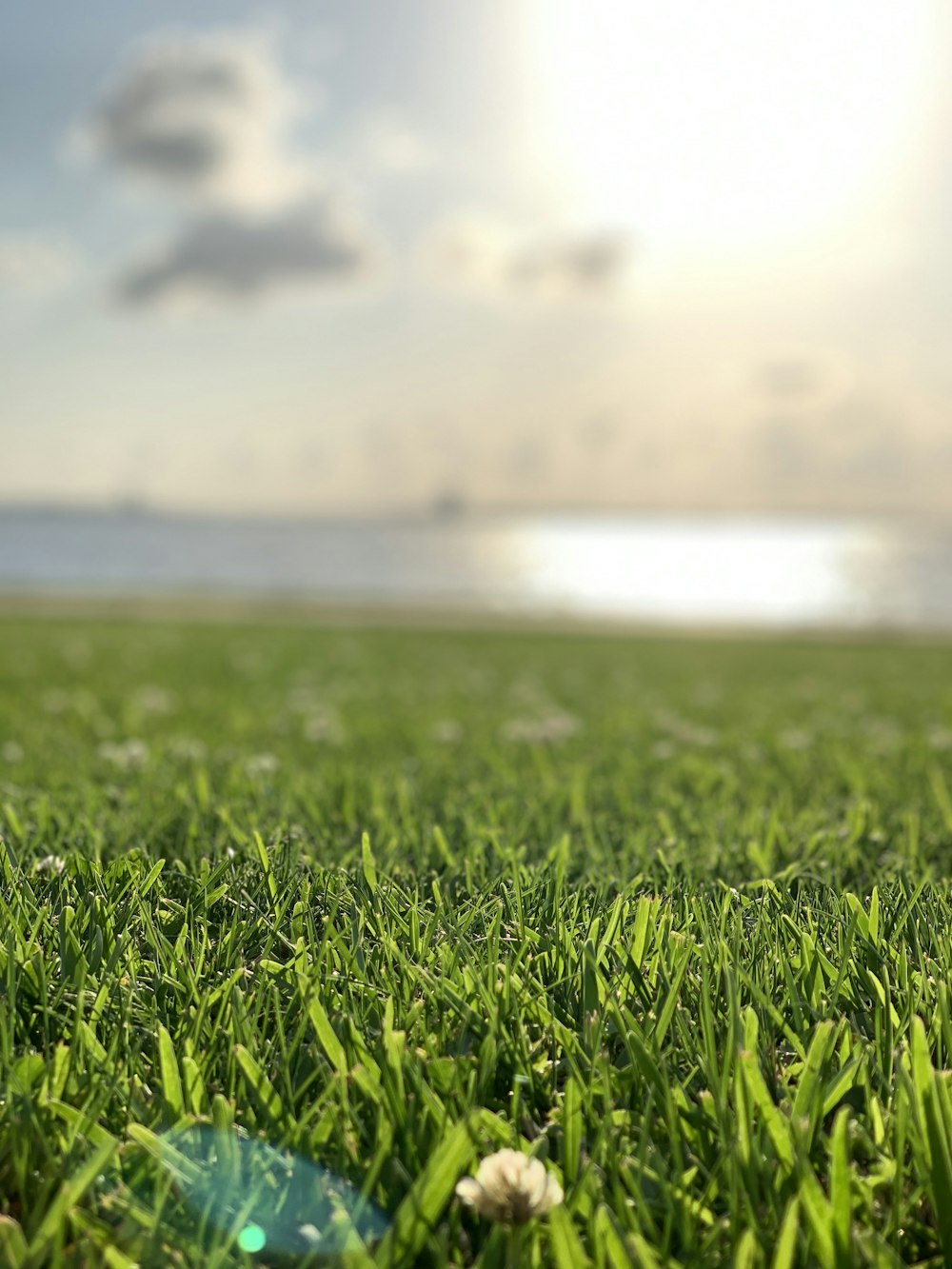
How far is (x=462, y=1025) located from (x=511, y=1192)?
0.41m

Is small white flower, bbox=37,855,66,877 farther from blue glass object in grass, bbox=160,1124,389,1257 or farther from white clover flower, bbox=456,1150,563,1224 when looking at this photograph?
white clover flower, bbox=456,1150,563,1224

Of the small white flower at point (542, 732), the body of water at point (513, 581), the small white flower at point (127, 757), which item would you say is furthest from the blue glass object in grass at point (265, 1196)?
the body of water at point (513, 581)

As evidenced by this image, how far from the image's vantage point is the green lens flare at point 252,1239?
120cm

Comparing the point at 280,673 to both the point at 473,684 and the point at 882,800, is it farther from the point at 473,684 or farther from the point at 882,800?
the point at 882,800

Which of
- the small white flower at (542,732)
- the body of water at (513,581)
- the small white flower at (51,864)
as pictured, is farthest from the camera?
the body of water at (513,581)

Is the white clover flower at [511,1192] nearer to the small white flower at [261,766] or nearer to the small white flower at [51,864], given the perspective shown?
the small white flower at [51,864]

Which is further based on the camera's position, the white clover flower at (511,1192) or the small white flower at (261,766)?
the small white flower at (261,766)

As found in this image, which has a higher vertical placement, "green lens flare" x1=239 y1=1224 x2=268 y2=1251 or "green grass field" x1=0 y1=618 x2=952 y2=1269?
"green grass field" x1=0 y1=618 x2=952 y2=1269

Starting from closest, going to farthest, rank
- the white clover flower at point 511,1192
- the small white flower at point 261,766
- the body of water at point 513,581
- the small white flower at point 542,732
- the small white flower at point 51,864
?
1. the white clover flower at point 511,1192
2. the small white flower at point 51,864
3. the small white flower at point 261,766
4. the small white flower at point 542,732
5. the body of water at point 513,581

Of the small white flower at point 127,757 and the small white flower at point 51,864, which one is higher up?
the small white flower at point 51,864

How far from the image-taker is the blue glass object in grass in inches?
47.4

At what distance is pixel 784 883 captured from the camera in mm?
2430

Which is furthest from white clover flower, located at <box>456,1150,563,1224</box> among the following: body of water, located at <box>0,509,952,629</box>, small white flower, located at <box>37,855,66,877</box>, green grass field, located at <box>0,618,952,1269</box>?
body of water, located at <box>0,509,952,629</box>

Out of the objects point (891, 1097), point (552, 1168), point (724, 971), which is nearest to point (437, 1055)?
point (552, 1168)
